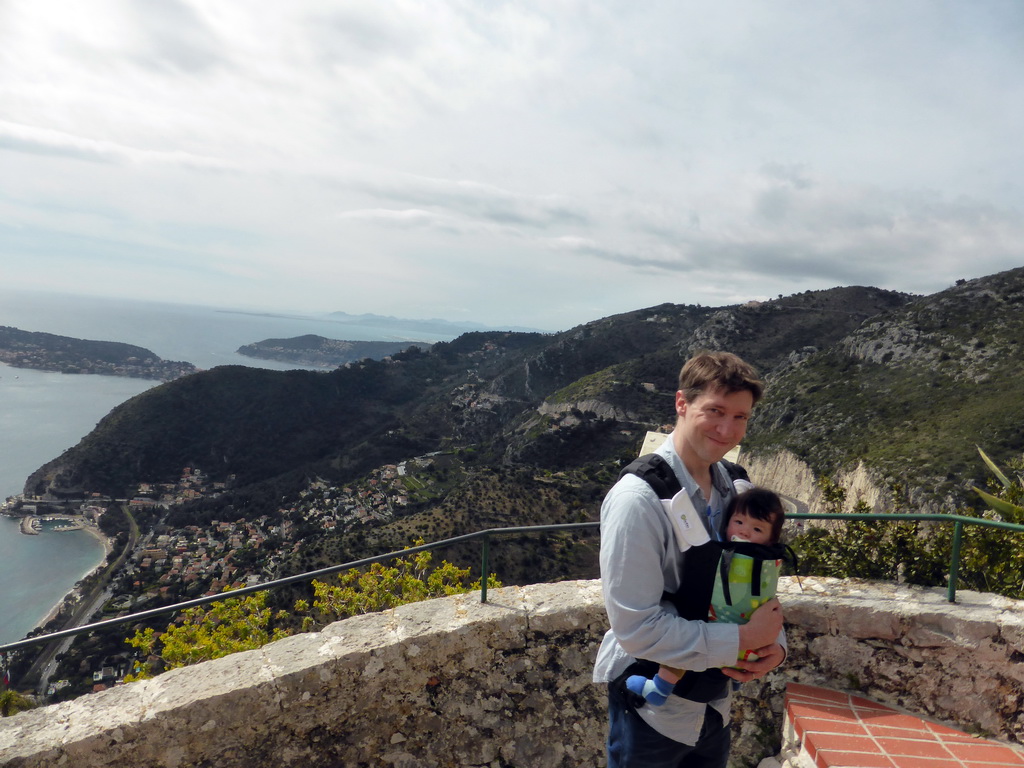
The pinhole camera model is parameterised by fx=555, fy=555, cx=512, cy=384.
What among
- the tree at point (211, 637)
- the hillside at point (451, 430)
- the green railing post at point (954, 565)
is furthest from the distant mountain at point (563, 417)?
the tree at point (211, 637)

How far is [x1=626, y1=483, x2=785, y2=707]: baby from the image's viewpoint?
1447 millimetres

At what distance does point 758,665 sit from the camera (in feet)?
4.75

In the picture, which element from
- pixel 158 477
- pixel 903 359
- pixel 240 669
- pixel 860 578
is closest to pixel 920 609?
pixel 860 578

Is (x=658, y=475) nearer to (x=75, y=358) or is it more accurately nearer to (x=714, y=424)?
(x=714, y=424)

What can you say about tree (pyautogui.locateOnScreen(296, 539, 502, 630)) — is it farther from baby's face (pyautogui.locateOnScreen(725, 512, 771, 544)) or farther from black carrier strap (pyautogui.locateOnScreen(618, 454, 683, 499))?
black carrier strap (pyautogui.locateOnScreen(618, 454, 683, 499))

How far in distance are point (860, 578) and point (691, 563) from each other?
226cm

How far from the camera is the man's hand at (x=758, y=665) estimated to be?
4.74 feet

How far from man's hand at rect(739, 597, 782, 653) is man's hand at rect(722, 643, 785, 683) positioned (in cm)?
6

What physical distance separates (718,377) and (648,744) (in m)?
1.03

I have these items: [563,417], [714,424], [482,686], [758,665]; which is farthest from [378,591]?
[563,417]

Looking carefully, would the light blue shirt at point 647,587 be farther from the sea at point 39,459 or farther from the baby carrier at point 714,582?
the sea at point 39,459

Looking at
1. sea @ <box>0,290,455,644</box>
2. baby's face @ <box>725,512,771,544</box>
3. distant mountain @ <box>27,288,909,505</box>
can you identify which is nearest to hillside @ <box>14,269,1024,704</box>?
distant mountain @ <box>27,288,909,505</box>

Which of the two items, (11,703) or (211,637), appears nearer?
(11,703)

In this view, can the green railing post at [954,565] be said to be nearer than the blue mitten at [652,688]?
No
